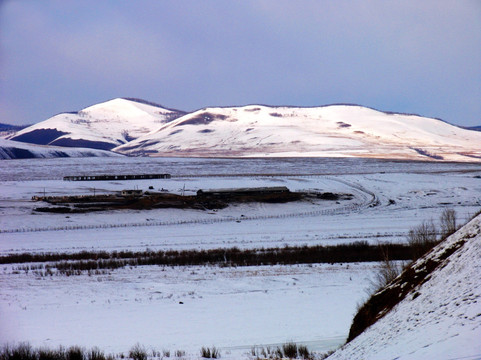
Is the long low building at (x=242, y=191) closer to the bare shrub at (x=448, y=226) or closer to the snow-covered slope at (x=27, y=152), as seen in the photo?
the bare shrub at (x=448, y=226)

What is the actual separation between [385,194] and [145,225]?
3414 cm

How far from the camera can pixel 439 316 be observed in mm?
7789

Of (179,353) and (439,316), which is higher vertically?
(439,316)

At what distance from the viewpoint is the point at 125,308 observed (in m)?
18.8

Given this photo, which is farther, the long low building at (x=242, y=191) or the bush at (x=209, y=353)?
the long low building at (x=242, y=191)

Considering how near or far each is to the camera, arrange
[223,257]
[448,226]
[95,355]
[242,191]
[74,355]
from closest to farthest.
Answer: [74,355] → [95,355] → [448,226] → [223,257] → [242,191]

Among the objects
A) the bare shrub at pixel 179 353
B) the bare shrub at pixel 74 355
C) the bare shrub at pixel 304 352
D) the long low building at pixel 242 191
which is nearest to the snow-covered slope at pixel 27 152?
the long low building at pixel 242 191

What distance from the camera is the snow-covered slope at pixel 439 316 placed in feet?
21.4

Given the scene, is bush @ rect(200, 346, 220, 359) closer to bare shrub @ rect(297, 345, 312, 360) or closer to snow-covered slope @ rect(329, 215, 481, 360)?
bare shrub @ rect(297, 345, 312, 360)

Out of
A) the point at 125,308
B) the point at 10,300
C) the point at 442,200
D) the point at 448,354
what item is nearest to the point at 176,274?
the point at 125,308

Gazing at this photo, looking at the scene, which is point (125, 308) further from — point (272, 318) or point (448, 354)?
point (448, 354)

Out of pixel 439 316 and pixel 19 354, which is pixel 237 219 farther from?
pixel 439 316

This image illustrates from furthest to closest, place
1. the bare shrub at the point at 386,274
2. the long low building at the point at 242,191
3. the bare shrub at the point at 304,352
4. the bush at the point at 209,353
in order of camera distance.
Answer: the long low building at the point at 242,191 < the bare shrub at the point at 386,274 < the bush at the point at 209,353 < the bare shrub at the point at 304,352

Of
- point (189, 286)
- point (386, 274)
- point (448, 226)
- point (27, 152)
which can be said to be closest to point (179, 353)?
point (386, 274)
